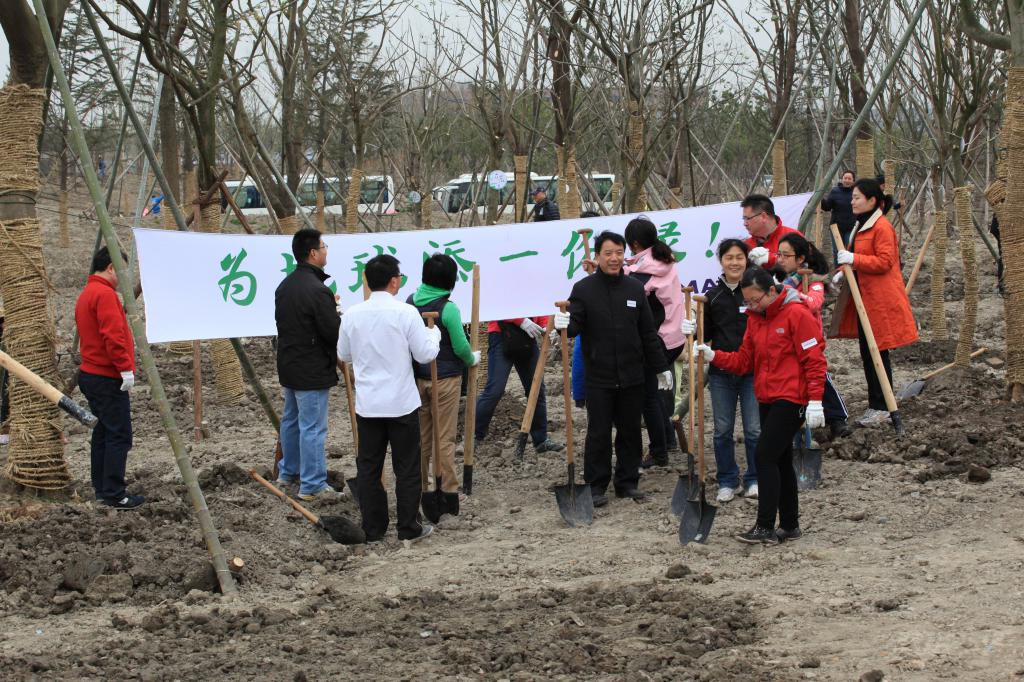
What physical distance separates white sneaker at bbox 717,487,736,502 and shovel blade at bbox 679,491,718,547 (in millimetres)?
714

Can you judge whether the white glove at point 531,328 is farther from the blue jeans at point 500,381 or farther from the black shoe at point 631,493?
the black shoe at point 631,493

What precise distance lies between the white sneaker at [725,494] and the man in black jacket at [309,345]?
2.50 metres

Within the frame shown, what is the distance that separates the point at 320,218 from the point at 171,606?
27.7ft

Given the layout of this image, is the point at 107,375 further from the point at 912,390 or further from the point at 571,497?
the point at 912,390

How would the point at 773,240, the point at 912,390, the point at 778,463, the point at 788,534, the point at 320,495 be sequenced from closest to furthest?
the point at 778,463 → the point at 788,534 → the point at 320,495 → the point at 773,240 → the point at 912,390

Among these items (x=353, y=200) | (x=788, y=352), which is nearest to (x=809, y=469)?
(x=788, y=352)

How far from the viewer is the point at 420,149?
12.7 metres

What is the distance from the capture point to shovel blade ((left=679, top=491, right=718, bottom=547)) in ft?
19.6

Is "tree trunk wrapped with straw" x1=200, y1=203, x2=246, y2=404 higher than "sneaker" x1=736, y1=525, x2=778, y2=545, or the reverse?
"tree trunk wrapped with straw" x1=200, y1=203, x2=246, y2=404

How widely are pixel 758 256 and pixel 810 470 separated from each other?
53.7 inches

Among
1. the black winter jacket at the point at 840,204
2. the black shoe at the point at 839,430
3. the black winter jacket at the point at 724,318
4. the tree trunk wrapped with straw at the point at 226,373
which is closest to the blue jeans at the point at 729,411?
the black winter jacket at the point at 724,318

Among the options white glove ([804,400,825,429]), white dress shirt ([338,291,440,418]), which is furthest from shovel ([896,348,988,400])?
white dress shirt ([338,291,440,418])

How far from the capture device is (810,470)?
22.7ft

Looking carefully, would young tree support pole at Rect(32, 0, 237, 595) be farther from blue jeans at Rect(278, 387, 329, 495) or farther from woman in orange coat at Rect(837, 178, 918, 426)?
woman in orange coat at Rect(837, 178, 918, 426)
